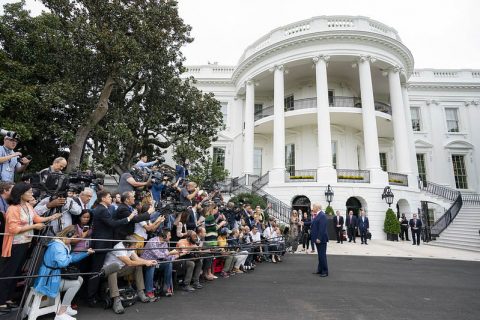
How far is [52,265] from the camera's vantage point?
3369 millimetres

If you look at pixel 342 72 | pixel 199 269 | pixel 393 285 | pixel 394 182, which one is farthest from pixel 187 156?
pixel 342 72

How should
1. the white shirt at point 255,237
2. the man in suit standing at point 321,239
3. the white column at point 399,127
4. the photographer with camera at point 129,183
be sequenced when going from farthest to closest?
the white column at point 399,127 → the white shirt at point 255,237 → the man in suit standing at point 321,239 → the photographer with camera at point 129,183

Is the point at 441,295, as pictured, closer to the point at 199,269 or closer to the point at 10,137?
the point at 199,269

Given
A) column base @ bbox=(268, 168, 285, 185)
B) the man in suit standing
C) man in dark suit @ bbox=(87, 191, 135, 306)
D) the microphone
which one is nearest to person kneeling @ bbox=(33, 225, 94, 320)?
the microphone

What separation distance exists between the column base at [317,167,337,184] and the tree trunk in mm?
12336

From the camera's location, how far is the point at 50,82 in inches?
460

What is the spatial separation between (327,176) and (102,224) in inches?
554

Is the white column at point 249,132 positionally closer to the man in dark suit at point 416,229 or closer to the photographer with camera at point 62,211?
the man in dark suit at point 416,229

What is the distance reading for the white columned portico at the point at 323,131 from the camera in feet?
52.6

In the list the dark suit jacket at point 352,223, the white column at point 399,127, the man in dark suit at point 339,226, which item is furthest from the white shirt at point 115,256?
the white column at point 399,127

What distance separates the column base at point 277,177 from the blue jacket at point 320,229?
9907 millimetres

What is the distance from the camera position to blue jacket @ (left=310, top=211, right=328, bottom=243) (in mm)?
6729

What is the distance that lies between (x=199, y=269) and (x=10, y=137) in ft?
14.5

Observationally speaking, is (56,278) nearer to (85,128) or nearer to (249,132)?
(85,128)
